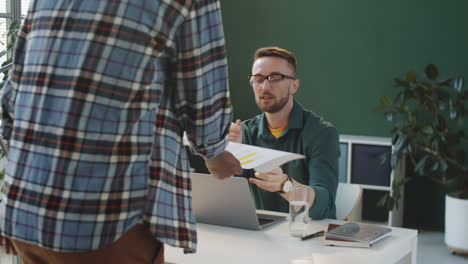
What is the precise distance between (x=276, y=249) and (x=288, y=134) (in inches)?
43.0

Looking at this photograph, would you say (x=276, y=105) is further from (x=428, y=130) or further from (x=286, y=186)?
(x=428, y=130)

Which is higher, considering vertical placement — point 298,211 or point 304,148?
point 304,148

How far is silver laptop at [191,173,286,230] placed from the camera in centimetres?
226

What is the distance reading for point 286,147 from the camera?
313 centimetres

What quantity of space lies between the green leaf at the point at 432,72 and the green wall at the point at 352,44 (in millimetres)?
458

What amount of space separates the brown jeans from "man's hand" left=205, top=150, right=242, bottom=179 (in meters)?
0.20

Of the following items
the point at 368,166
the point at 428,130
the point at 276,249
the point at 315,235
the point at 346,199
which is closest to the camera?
the point at 276,249

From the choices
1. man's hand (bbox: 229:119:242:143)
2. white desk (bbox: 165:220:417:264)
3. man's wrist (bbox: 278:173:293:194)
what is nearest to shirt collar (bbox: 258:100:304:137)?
man's hand (bbox: 229:119:242:143)

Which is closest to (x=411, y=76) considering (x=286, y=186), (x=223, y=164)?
(x=286, y=186)

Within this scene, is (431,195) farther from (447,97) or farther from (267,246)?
(267,246)

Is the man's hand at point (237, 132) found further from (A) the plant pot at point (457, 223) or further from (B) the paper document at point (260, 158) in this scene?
(A) the plant pot at point (457, 223)

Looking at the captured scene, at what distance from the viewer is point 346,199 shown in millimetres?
3016

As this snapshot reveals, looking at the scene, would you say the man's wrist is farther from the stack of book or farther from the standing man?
the stack of book

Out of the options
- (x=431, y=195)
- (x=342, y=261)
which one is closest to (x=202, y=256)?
(x=342, y=261)
